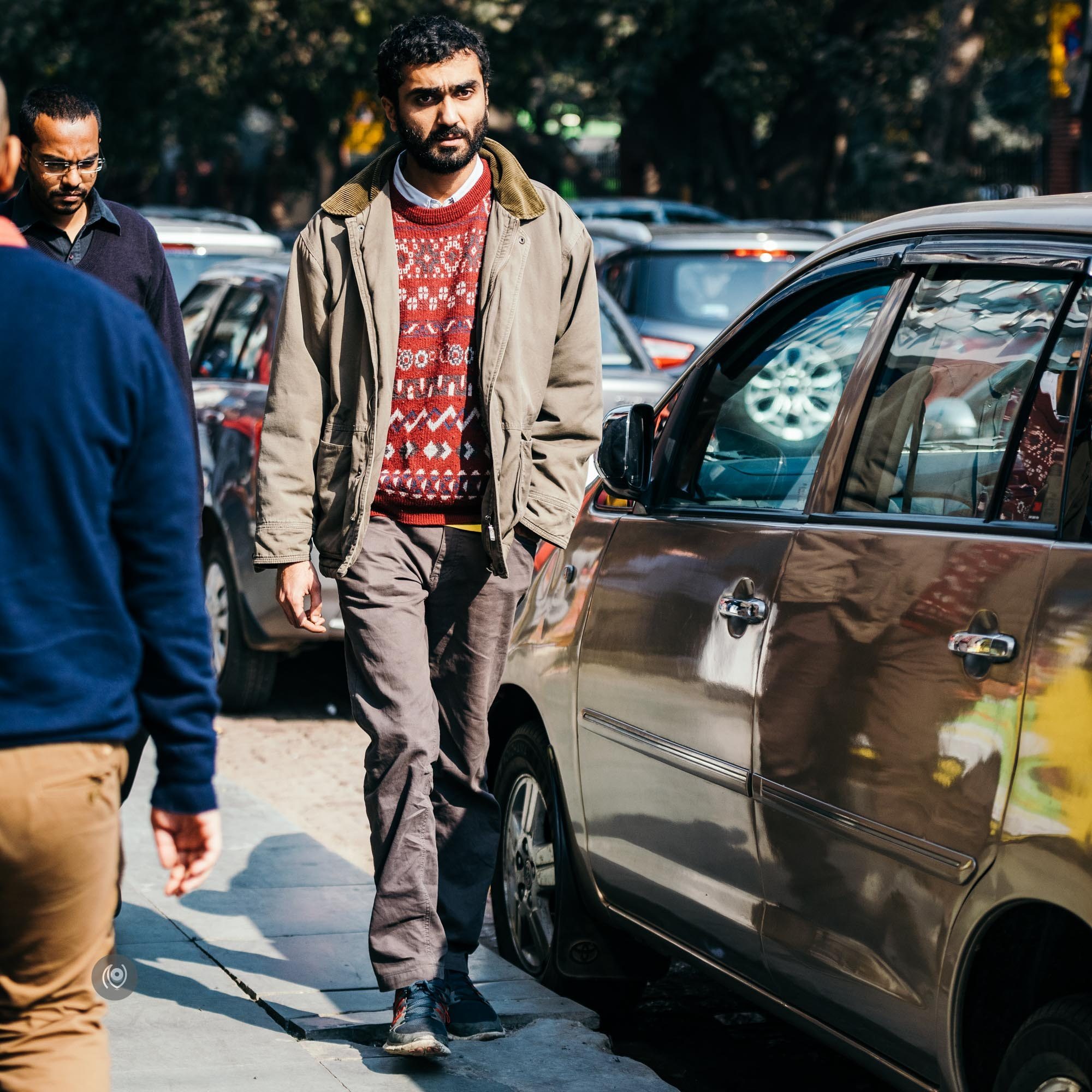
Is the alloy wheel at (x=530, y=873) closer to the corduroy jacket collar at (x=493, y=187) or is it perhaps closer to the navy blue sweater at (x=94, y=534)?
the corduroy jacket collar at (x=493, y=187)

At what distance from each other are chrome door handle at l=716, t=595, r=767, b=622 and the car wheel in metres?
0.98

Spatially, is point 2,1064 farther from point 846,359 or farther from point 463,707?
point 846,359

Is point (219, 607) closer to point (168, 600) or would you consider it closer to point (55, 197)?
point (55, 197)

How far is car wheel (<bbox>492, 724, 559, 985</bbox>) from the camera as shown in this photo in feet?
14.7

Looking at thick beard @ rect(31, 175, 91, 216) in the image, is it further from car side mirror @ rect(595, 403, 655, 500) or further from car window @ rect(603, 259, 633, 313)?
car window @ rect(603, 259, 633, 313)

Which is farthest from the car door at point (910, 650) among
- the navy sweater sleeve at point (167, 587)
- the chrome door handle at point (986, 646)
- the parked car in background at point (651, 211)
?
the parked car in background at point (651, 211)

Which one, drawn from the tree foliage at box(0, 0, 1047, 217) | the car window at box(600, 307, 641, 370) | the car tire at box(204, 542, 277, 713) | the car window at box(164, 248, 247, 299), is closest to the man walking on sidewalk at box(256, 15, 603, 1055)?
the car tire at box(204, 542, 277, 713)

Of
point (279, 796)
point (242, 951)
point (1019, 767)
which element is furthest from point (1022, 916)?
point (279, 796)

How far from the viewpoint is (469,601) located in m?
4.05

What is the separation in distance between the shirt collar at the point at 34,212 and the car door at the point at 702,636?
4.56 feet

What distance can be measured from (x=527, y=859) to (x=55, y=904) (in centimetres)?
244

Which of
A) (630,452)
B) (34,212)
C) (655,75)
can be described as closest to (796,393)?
(630,452)

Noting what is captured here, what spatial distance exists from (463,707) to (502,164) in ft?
3.93

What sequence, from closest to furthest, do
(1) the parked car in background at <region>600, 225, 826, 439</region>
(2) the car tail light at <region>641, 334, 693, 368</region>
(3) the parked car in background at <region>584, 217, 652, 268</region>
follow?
(2) the car tail light at <region>641, 334, 693, 368</region> → (1) the parked car in background at <region>600, 225, 826, 439</region> → (3) the parked car in background at <region>584, 217, 652, 268</region>
